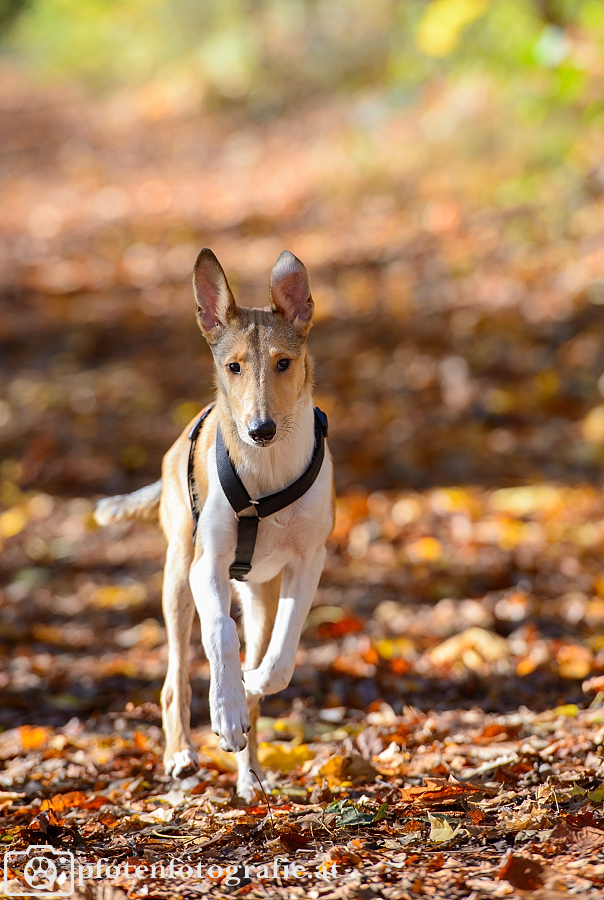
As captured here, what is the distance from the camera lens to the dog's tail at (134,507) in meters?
5.07

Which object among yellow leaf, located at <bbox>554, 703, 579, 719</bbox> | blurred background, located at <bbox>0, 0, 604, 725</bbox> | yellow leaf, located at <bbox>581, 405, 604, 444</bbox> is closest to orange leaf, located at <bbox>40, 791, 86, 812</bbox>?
blurred background, located at <bbox>0, 0, 604, 725</bbox>

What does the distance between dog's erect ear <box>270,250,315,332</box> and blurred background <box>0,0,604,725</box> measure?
1548mm

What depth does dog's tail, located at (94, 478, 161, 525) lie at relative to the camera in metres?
5.07

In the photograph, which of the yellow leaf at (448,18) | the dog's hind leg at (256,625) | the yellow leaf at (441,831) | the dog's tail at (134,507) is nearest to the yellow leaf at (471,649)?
the dog's hind leg at (256,625)

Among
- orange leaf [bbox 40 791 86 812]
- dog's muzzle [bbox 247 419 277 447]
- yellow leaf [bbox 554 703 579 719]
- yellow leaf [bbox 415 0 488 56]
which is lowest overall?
yellow leaf [bbox 554 703 579 719]

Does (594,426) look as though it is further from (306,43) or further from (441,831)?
(306,43)

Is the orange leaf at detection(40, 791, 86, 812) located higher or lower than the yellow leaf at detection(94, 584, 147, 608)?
lower

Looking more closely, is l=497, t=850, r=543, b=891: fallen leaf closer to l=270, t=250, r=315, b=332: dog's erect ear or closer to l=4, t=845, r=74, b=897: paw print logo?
l=4, t=845, r=74, b=897: paw print logo

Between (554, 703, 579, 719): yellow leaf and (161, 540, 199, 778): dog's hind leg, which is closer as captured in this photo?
(161, 540, 199, 778): dog's hind leg

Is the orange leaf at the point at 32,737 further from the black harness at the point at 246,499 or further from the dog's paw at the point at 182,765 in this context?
the black harness at the point at 246,499

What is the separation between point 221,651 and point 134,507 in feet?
5.00

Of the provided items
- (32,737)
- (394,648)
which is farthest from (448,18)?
(32,737)

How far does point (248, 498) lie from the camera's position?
157 inches

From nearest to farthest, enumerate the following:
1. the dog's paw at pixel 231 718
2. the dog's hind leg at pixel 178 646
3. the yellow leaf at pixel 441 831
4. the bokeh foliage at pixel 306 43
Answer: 1. the yellow leaf at pixel 441 831
2. the dog's paw at pixel 231 718
3. the dog's hind leg at pixel 178 646
4. the bokeh foliage at pixel 306 43
